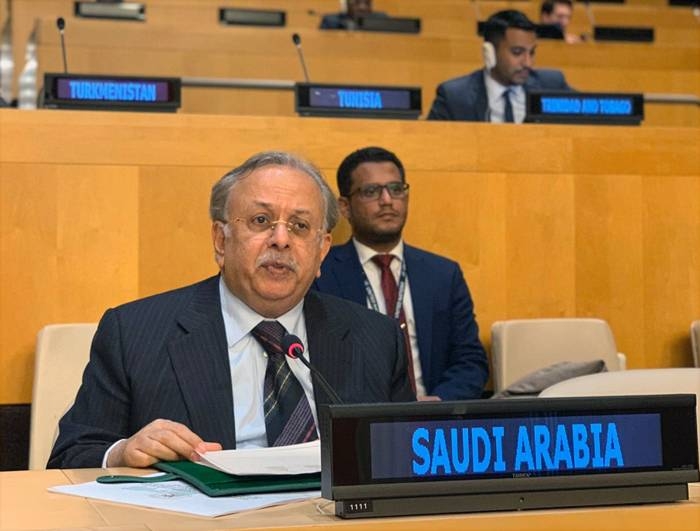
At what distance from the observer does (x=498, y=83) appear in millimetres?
5746

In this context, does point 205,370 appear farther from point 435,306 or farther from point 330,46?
point 330,46

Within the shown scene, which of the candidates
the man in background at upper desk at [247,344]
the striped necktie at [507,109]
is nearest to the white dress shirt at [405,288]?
the man in background at upper desk at [247,344]

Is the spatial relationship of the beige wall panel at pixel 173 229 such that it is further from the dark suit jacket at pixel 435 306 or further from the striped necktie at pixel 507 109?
the striped necktie at pixel 507 109

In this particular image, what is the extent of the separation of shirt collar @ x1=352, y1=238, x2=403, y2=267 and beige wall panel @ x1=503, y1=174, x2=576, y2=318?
48cm

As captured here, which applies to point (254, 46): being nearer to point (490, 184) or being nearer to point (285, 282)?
point (490, 184)

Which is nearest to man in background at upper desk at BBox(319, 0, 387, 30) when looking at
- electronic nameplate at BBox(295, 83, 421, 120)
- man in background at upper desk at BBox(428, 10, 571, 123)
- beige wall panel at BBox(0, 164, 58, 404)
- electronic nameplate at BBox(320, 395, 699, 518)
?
man in background at upper desk at BBox(428, 10, 571, 123)

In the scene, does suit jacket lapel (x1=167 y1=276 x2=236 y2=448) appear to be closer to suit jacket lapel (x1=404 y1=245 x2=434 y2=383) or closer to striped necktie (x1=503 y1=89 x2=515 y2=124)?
suit jacket lapel (x1=404 y1=245 x2=434 y2=383)

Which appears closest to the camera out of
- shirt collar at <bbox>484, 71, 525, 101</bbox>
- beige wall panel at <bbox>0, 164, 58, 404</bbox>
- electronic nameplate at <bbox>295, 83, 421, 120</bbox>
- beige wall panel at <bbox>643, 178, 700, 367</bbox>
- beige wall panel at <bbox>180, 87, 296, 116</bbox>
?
beige wall panel at <bbox>0, 164, 58, 404</bbox>

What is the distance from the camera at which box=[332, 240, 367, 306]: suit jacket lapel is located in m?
4.04

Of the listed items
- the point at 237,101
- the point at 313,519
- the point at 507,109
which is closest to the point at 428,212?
the point at 507,109

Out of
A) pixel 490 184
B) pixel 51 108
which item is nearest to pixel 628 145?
pixel 490 184

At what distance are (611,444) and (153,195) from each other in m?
2.81

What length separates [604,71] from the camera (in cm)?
835

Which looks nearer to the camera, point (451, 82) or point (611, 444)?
point (611, 444)
